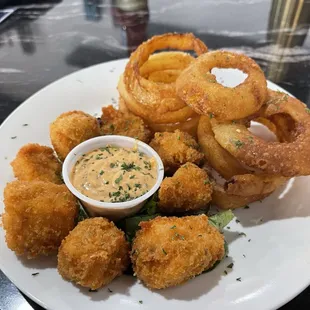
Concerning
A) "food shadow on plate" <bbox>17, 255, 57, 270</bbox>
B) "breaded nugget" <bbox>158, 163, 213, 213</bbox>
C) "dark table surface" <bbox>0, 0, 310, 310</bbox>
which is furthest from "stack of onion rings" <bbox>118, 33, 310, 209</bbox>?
"dark table surface" <bbox>0, 0, 310, 310</bbox>

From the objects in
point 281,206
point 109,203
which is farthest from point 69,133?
point 281,206

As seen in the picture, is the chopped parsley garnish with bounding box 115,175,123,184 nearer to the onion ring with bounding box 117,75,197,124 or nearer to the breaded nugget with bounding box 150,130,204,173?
the breaded nugget with bounding box 150,130,204,173

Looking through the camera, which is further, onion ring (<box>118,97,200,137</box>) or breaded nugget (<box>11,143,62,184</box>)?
onion ring (<box>118,97,200,137</box>)

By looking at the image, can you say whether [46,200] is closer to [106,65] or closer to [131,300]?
[131,300]

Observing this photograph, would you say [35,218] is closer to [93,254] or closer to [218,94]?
[93,254]

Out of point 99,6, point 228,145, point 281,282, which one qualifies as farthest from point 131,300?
point 99,6
